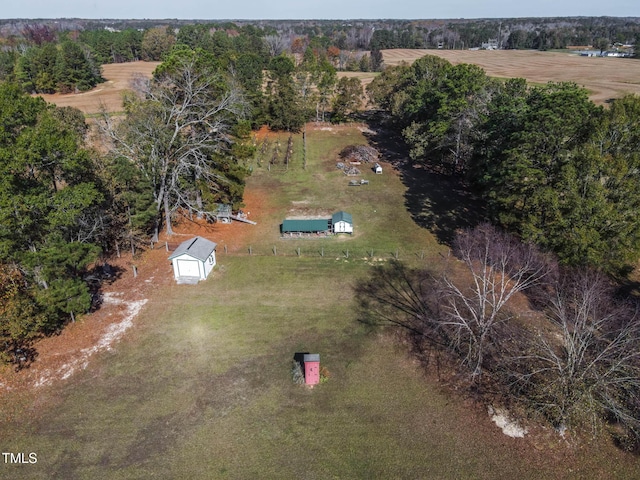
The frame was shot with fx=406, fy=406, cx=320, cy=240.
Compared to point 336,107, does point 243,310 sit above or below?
below

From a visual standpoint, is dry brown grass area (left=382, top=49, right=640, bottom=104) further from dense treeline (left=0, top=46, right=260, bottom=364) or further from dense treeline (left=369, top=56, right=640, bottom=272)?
dense treeline (left=0, top=46, right=260, bottom=364)

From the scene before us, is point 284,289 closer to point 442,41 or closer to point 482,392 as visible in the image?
point 482,392

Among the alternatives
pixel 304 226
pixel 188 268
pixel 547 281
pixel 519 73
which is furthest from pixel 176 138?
pixel 519 73

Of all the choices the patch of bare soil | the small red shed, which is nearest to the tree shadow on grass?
the patch of bare soil

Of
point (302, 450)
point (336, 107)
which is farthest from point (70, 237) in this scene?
point (336, 107)

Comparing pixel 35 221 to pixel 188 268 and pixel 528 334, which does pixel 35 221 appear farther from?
pixel 528 334

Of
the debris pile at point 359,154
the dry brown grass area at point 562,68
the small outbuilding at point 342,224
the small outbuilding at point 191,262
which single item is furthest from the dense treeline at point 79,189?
the dry brown grass area at point 562,68

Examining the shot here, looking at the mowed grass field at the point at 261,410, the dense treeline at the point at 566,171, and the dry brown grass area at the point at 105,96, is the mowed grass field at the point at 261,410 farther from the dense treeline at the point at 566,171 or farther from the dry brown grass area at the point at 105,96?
the dry brown grass area at the point at 105,96
